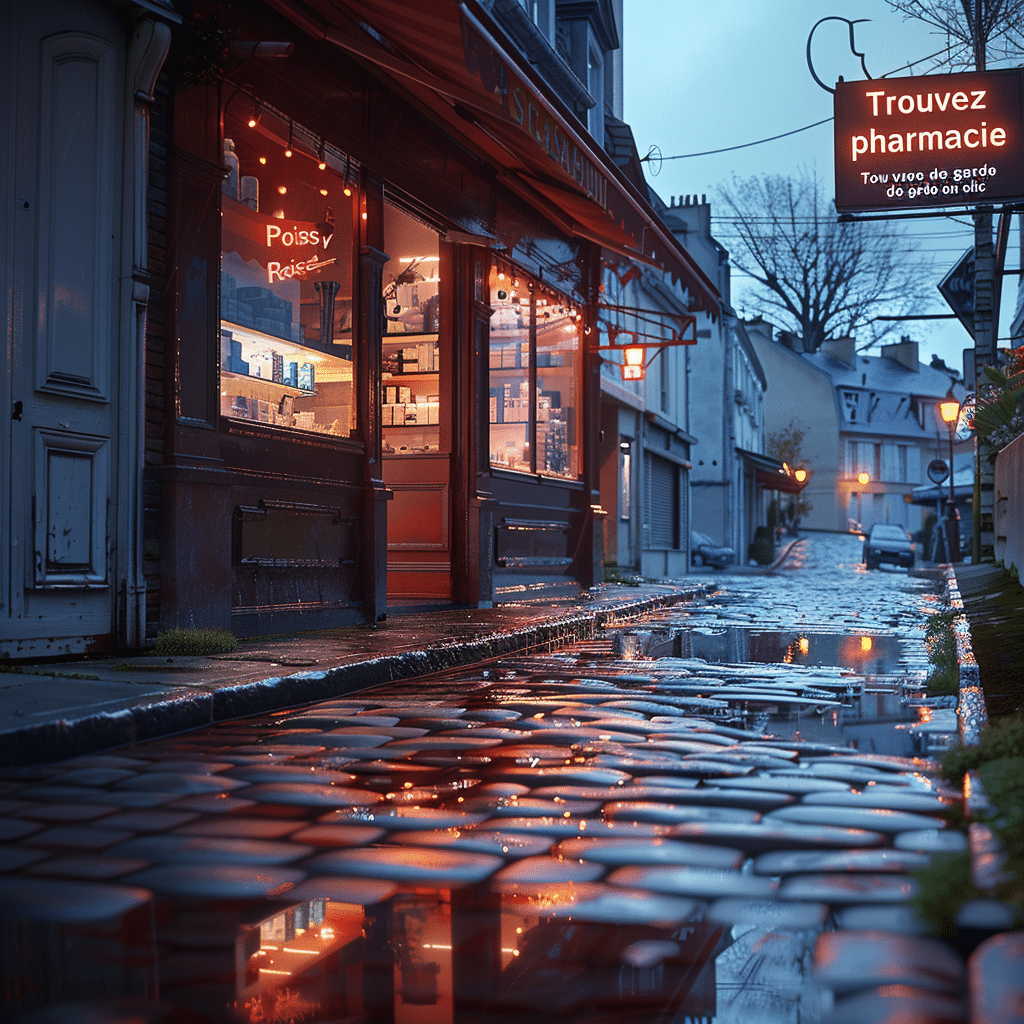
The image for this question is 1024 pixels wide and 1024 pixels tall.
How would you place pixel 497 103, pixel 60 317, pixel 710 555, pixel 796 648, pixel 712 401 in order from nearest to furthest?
1. pixel 60 317
2. pixel 497 103
3. pixel 796 648
4. pixel 710 555
5. pixel 712 401

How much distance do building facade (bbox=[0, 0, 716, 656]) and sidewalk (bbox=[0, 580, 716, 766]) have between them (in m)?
0.56

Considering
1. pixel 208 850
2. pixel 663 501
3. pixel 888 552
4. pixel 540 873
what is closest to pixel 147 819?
pixel 208 850

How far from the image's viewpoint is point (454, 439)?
11.4 m

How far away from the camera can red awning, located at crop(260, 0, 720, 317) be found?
294 inches

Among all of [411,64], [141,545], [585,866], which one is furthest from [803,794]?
[411,64]

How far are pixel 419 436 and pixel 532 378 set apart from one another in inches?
104

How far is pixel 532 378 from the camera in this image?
13.9 meters

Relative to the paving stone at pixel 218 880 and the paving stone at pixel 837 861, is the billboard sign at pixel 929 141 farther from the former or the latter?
the paving stone at pixel 218 880

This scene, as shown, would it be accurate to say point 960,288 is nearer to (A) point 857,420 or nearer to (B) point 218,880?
(B) point 218,880

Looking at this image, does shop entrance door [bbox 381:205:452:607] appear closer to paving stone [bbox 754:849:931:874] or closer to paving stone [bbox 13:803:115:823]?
paving stone [bbox 13:803:115:823]

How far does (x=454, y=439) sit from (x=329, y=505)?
2.82 meters

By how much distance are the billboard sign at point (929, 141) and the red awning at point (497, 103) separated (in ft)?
10.2

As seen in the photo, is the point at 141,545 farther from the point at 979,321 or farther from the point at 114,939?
the point at 979,321

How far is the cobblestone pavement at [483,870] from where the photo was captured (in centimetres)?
206
